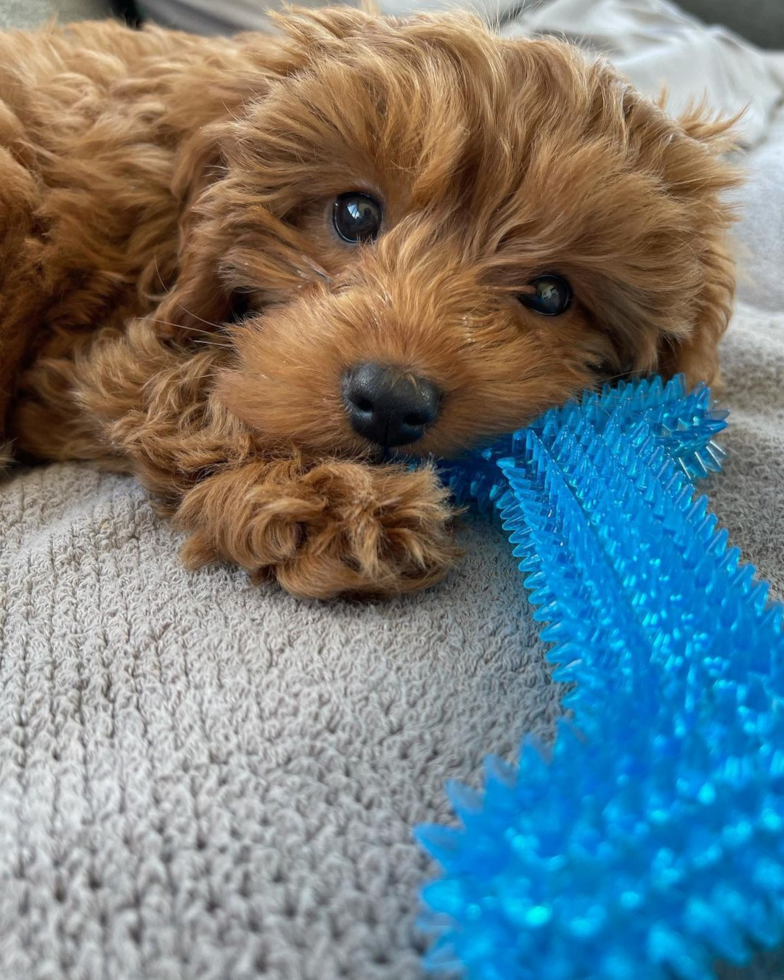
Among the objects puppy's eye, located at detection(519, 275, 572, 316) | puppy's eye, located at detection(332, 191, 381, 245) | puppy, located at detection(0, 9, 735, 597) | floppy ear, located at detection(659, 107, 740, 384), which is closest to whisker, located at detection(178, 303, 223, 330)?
puppy, located at detection(0, 9, 735, 597)

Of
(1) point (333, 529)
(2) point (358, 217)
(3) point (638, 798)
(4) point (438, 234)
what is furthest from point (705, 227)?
(3) point (638, 798)

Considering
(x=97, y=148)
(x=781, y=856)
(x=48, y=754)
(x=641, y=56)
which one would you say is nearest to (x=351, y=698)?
(x=48, y=754)

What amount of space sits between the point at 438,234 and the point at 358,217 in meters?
0.14

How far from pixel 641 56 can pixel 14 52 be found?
191 cm

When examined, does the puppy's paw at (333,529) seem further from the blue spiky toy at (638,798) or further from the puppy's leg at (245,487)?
the blue spiky toy at (638,798)

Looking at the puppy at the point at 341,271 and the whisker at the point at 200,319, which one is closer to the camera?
the puppy at the point at 341,271

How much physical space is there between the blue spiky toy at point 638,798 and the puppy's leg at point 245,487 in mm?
253

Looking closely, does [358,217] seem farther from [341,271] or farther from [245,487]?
[245,487]

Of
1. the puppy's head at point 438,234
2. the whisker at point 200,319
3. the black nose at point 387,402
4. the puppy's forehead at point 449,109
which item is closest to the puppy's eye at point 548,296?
the puppy's head at point 438,234

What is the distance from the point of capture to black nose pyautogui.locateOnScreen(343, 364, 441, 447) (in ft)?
3.50

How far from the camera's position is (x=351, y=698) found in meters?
0.86

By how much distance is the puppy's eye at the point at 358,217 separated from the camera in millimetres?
1308

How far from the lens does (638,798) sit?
0.54m

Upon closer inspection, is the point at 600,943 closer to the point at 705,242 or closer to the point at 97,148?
the point at 705,242
